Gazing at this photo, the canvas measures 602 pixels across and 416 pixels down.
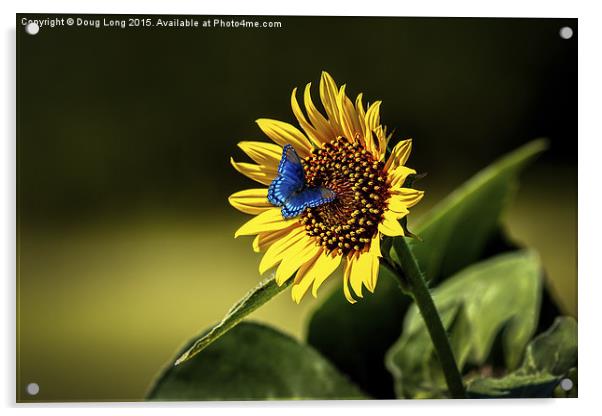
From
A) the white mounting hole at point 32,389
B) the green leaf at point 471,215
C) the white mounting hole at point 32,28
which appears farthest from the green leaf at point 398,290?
the white mounting hole at point 32,28

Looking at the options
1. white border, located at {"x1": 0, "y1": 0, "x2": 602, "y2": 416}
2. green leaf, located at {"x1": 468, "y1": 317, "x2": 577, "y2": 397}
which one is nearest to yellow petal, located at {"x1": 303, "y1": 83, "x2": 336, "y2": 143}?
white border, located at {"x1": 0, "y1": 0, "x2": 602, "y2": 416}

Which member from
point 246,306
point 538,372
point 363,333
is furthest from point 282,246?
point 538,372

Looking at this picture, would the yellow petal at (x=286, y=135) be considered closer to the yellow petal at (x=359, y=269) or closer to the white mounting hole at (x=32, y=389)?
the yellow petal at (x=359, y=269)

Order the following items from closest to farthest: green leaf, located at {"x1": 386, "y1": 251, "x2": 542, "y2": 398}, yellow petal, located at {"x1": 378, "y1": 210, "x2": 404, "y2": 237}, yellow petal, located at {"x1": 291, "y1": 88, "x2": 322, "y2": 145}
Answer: yellow petal, located at {"x1": 378, "y1": 210, "x2": 404, "y2": 237}
yellow petal, located at {"x1": 291, "y1": 88, "x2": 322, "y2": 145}
green leaf, located at {"x1": 386, "y1": 251, "x2": 542, "y2": 398}

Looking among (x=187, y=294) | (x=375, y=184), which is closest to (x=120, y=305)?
(x=187, y=294)

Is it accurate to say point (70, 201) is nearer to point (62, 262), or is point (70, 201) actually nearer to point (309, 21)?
point (62, 262)

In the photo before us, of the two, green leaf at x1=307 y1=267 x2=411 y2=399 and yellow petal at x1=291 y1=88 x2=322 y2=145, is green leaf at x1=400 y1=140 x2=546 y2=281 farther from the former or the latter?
yellow petal at x1=291 y1=88 x2=322 y2=145
